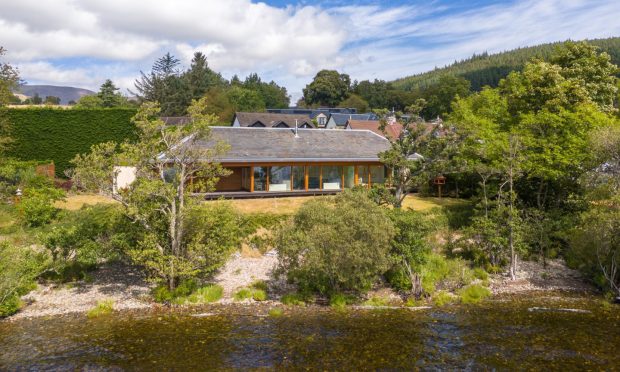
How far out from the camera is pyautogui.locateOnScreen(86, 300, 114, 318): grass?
15859mm

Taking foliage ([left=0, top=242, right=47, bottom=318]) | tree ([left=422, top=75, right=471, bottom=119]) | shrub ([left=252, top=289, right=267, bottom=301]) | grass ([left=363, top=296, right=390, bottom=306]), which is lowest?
grass ([left=363, top=296, right=390, bottom=306])

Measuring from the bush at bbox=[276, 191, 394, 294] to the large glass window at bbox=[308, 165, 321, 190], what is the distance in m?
12.4

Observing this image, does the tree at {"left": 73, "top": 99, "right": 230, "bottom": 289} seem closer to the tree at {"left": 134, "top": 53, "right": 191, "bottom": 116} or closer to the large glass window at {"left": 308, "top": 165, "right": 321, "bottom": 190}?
the large glass window at {"left": 308, "top": 165, "right": 321, "bottom": 190}

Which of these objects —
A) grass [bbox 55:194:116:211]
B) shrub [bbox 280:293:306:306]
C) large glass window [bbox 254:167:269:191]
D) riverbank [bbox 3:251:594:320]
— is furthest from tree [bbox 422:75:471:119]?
shrub [bbox 280:293:306:306]

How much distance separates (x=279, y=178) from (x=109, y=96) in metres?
51.4

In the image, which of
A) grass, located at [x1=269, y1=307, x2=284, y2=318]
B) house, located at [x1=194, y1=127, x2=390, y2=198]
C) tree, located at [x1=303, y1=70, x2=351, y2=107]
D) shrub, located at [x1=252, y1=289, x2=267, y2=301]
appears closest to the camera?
grass, located at [x1=269, y1=307, x2=284, y2=318]

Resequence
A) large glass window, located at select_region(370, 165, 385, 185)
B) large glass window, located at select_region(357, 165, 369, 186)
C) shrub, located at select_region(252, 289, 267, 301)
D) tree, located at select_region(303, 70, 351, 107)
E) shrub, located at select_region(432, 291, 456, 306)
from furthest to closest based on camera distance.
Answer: tree, located at select_region(303, 70, 351, 107)
large glass window, located at select_region(370, 165, 385, 185)
large glass window, located at select_region(357, 165, 369, 186)
shrub, located at select_region(252, 289, 267, 301)
shrub, located at select_region(432, 291, 456, 306)

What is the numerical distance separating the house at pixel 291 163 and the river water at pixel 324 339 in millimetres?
12692

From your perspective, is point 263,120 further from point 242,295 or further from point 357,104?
point 357,104

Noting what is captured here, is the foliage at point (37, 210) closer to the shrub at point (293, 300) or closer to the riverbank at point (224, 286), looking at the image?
the riverbank at point (224, 286)

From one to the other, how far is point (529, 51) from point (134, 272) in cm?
19276

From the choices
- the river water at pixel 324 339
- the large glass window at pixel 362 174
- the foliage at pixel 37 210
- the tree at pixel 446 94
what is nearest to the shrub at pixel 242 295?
the river water at pixel 324 339

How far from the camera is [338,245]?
16.0 metres

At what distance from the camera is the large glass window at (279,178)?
29.2 metres
